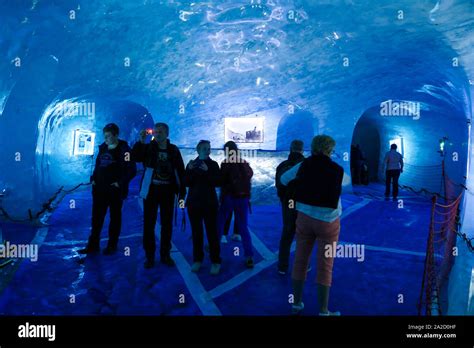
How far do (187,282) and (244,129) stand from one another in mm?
8445

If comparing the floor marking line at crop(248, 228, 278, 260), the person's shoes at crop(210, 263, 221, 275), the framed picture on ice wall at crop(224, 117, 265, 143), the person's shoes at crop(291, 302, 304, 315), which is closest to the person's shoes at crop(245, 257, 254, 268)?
the person's shoes at crop(210, 263, 221, 275)

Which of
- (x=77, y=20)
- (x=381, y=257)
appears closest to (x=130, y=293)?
(x=381, y=257)

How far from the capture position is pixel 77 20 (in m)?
6.83

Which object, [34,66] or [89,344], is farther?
[34,66]

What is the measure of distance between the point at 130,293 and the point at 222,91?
8.29m

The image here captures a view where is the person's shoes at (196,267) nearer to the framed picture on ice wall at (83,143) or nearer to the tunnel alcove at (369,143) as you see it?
the framed picture on ice wall at (83,143)

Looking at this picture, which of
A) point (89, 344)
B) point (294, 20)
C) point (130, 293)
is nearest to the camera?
point (89, 344)

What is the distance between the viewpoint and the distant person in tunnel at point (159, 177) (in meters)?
4.68

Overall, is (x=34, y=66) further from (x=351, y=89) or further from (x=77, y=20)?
(x=351, y=89)

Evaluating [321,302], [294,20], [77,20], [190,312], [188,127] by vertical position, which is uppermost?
[294,20]

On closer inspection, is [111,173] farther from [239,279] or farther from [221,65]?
[221,65]

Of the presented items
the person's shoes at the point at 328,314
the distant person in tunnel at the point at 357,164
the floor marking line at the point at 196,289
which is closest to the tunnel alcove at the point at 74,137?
the floor marking line at the point at 196,289

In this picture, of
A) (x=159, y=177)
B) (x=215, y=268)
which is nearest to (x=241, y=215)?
(x=215, y=268)

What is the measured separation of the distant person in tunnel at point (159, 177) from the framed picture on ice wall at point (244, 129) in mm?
7357
